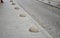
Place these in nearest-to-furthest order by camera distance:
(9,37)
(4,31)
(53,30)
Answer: (9,37), (4,31), (53,30)

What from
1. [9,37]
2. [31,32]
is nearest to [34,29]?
[31,32]

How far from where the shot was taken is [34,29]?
25.9ft

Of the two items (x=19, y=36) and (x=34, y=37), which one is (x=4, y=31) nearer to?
(x=19, y=36)

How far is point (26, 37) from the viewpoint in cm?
670

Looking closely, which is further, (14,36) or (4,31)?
(4,31)

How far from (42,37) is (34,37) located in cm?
33

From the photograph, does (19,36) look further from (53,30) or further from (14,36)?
(53,30)

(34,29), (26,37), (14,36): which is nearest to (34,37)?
(26,37)

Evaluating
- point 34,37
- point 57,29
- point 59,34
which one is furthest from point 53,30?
point 34,37

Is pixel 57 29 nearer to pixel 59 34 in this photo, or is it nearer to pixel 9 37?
pixel 59 34

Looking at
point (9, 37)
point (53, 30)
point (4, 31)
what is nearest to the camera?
point (9, 37)

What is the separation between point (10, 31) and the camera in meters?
7.62

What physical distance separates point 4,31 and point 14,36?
97 cm

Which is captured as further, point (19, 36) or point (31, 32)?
point (31, 32)
